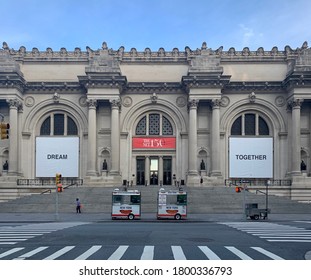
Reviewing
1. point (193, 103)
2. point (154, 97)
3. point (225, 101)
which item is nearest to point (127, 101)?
point (154, 97)

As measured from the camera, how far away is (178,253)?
15625 mm

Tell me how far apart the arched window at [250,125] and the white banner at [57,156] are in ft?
63.5

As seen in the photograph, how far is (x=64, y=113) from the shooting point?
200 ft

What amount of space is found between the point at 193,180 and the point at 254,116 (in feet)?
37.0

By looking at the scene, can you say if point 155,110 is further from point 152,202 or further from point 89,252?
point 89,252

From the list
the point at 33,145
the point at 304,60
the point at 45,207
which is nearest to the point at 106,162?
the point at 33,145

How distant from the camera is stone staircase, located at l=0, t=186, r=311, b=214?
4597cm

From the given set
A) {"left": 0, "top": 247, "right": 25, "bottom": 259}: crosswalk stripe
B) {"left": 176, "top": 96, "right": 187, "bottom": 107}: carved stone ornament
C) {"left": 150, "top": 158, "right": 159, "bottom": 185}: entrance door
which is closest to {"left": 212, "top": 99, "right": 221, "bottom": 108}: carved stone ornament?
{"left": 176, "top": 96, "right": 187, "bottom": 107}: carved stone ornament

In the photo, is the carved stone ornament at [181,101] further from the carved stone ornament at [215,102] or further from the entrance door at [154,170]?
the entrance door at [154,170]

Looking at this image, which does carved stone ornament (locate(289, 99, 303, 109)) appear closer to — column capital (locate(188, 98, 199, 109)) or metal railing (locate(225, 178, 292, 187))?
metal railing (locate(225, 178, 292, 187))

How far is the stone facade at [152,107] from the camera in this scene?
5750 cm

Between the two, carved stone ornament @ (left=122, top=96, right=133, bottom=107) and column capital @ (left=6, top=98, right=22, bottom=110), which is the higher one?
carved stone ornament @ (left=122, top=96, right=133, bottom=107)

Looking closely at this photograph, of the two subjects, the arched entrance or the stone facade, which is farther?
the arched entrance

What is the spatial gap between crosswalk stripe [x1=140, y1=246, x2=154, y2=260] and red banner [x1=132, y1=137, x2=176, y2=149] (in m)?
43.3
